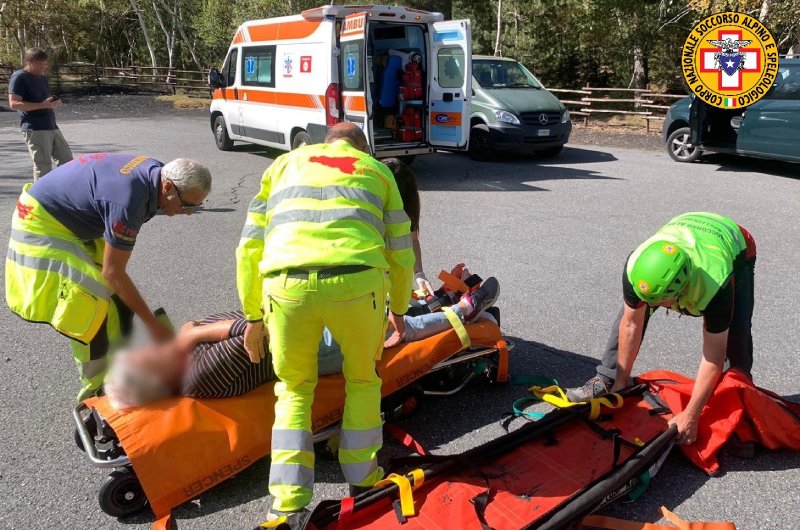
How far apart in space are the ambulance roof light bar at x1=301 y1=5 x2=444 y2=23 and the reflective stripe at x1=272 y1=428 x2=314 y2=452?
7.50m

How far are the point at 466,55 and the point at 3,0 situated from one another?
108 ft

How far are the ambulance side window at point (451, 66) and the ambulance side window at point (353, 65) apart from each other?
1.71m

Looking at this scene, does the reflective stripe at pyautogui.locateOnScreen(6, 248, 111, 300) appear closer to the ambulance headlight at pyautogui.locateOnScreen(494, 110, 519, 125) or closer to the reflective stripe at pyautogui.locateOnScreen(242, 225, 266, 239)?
the reflective stripe at pyautogui.locateOnScreen(242, 225, 266, 239)

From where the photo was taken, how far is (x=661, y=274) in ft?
9.16

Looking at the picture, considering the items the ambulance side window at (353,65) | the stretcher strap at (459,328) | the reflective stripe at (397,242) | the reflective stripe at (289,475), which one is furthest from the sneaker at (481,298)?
the ambulance side window at (353,65)

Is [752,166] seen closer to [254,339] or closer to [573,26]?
[254,339]

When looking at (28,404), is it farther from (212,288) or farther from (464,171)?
(464,171)

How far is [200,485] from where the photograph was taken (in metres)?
2.92

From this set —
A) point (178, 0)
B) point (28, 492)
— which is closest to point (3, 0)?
→ point (178, 0)

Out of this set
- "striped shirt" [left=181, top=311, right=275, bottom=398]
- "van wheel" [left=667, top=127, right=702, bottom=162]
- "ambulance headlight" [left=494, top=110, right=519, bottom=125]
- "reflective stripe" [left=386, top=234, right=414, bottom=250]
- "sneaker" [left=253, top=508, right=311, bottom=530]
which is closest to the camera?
"sneaker" [left=253, top=508, right=311, bottom=530]

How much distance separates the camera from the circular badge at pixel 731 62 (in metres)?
11.0

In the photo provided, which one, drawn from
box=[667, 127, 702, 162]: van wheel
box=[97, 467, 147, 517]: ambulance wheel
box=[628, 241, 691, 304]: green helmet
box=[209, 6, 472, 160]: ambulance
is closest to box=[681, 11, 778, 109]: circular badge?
box=[667, 127, 702, 162]: van wheel

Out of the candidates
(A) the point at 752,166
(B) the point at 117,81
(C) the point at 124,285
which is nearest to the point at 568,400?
(C) the point at 124,285

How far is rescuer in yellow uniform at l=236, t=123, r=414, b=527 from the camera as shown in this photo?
8.59 ft
